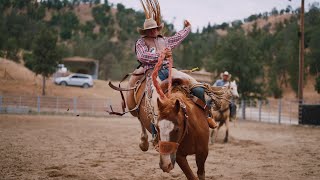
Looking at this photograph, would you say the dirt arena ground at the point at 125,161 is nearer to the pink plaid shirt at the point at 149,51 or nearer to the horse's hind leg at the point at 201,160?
the horse's hind leg at the point at 201,160

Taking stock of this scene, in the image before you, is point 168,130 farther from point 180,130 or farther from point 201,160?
point 201,160

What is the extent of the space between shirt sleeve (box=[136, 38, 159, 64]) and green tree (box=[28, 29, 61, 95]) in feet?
109

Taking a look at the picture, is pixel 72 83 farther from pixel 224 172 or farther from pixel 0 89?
pixel 224 172

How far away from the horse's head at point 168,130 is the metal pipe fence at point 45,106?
71.2ft

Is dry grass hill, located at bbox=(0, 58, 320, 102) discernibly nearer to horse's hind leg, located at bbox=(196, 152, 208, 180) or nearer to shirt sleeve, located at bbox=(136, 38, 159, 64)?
shirt sleeve, located at bbox=(136, 38, 159, 64)

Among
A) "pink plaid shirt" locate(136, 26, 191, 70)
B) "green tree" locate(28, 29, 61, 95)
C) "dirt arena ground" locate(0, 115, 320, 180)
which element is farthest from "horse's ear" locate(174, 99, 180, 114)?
"green tree" locate(28, 29, 61, 95)

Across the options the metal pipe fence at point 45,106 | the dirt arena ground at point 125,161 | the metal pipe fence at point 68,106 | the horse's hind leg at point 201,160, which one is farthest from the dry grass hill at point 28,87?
the horse's hind leg at point 201,160

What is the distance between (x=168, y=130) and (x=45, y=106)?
2791cm

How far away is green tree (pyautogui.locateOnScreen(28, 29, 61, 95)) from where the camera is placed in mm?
37469

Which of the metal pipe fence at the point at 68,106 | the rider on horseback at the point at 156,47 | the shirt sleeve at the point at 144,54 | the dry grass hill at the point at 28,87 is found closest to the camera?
the rider on horseback at the point at 156,47

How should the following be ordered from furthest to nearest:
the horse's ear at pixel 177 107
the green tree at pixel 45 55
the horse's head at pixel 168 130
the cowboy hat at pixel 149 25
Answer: the green tree at pixel 45 55, the cowboy hat at pixel 149 25, the horse's ear at pixel 177 107, the horse's head at pixel 168 130

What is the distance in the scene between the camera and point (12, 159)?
7.95 metres

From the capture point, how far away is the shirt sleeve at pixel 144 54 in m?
5.68

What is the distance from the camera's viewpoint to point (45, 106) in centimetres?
3048
